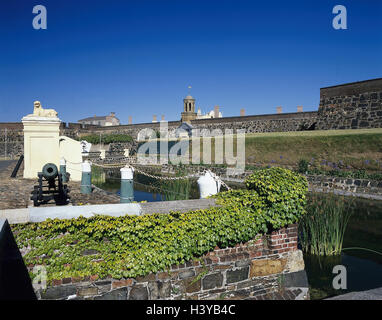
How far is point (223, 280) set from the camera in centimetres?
441

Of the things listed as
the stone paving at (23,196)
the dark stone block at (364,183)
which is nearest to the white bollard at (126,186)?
the stone paving at (23,196)

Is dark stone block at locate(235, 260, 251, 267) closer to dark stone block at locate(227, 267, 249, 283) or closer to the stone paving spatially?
dark stone block at locate(227, 267, 249, 283)

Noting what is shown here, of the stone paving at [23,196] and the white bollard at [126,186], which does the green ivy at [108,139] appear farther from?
the white bollard at [126,186]

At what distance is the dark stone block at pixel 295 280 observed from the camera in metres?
4.89

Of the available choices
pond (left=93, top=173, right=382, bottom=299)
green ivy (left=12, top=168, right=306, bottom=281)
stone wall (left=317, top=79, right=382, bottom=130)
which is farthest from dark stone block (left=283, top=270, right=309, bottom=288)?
stone wall (left=317, top=79, right=382, bottom=130)

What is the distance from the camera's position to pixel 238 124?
3206 cm

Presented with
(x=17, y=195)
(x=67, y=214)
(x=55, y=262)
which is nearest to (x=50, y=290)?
(x=55, y=262)

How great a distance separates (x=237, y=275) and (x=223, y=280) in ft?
0.81

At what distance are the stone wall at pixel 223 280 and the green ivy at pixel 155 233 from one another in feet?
0.41

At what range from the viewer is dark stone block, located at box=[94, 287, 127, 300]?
3722 mm

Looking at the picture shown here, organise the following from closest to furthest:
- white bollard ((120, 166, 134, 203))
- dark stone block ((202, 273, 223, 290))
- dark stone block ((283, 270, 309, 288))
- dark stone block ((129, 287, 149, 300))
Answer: dark stone block ((129, 287, 149, 300)) → dark stone block ((202, 273, 223, 290)) → dark stone block ((283, 270, 309, 288)) → white bollard ((120, 166, 134, 203))
